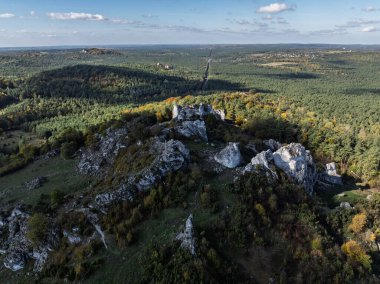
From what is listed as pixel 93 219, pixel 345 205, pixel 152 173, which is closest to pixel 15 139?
pixel 93 219

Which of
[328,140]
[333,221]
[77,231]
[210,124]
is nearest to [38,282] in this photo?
[77,231]

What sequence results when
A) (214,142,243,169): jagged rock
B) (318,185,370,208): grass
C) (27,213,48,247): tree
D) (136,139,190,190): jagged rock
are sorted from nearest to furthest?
1. (27,213,48,247): tree
2. (136,139,190,190): jagged rock
3. (214,142,243,169): jagged rock
4. (318,185,370,208): grass

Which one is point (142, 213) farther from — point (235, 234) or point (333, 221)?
point (333, 221)

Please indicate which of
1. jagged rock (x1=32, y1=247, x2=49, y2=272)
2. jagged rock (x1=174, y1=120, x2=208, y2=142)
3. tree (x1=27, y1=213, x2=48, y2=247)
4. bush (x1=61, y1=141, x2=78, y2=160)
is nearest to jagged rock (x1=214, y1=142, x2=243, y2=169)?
jagged rock (x1=174, y1=120, x2=208, y2=142)

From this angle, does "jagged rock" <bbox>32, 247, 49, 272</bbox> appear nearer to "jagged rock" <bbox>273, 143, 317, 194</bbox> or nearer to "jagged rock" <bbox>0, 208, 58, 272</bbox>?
"jagged rock" <bbox>0, 208, 58, 272</bbox>

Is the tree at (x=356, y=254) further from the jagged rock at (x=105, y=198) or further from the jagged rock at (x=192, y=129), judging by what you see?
the jagged rock at (x=105, y=198)

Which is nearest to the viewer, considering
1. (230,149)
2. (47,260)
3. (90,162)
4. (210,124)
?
(47,260)
